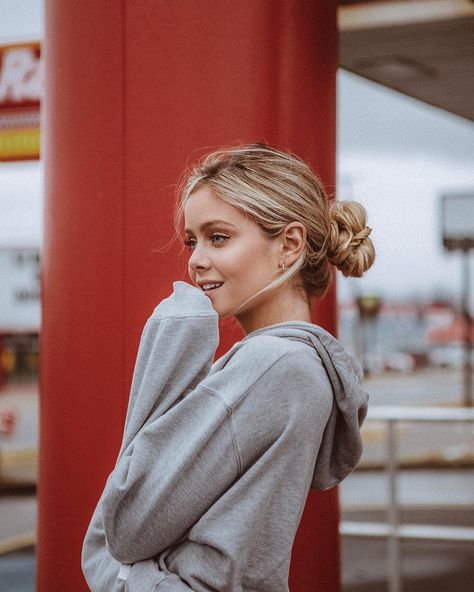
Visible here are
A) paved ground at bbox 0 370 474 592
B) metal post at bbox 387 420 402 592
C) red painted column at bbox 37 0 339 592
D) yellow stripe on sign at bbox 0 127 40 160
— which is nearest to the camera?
red painted column at bbox 37 0 339 592

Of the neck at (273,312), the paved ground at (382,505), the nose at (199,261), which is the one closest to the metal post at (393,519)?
the paved ground at (382,505)

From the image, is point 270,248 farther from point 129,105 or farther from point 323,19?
point 323,19

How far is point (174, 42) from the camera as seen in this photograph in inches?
86.9

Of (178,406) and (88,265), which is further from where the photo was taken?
(88,265)

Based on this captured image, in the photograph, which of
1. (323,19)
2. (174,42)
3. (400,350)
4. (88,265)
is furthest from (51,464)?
(400,350)

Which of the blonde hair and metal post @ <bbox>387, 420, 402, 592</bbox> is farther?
metal post @ <bbox>387, 420, 402, 592</bbox>

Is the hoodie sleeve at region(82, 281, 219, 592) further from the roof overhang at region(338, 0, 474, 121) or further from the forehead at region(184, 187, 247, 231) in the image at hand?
the roof overhang at region(338, 0, 474, 121)

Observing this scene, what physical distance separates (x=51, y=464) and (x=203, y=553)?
Answer: 1232 mm

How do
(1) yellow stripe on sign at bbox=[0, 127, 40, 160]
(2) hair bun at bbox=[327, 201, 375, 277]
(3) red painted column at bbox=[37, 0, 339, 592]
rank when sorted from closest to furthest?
(2) hair bun at bbox=[327, 201, 375, 277] < (3) red painted column at bbox=[37, 0, 339, 592] < (1) yellow stripe on sign at bbox=[0, 127, 40, 160]

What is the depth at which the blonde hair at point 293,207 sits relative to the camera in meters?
1.36

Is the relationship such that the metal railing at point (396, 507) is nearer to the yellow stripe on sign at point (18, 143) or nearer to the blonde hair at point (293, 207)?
the blonde hair at point (293, 207)

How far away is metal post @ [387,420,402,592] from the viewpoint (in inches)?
161

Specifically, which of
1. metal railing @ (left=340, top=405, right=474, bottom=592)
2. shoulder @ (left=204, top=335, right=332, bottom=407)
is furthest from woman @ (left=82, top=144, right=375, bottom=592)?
metal railing @ (left=340, top=405, right=474, bottom=592)

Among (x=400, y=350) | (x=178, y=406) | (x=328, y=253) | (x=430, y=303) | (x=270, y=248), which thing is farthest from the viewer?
(x=430, y=303)
